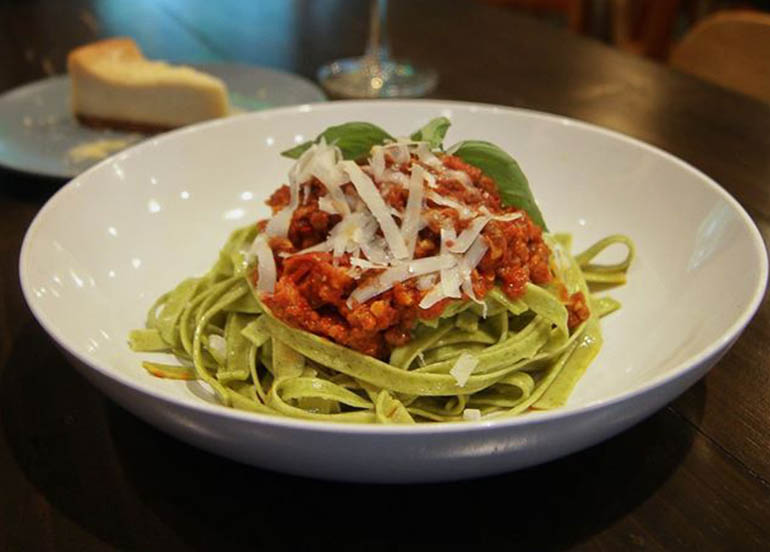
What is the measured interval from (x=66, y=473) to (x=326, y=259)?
2.00ft

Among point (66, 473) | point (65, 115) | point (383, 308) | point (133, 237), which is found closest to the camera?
point (66, 473)

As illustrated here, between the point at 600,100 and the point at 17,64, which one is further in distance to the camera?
the point at 17,64

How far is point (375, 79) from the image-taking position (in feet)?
12.2

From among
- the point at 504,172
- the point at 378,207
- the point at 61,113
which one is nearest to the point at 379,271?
the point at 378,207

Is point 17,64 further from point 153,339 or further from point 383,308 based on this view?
point 383,308

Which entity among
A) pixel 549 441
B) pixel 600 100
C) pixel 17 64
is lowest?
pixel 17 64

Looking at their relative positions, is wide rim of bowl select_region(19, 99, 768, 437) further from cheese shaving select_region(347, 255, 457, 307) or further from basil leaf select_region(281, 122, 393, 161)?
basil leaf select_region(281, 122, 393, 161)

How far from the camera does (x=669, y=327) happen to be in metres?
1.76

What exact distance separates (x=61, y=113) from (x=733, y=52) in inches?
111

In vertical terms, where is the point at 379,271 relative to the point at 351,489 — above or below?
above

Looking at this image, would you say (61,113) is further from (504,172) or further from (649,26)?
(649,26)

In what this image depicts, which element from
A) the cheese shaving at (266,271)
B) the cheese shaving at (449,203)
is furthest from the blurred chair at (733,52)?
the cheese shaving at (266,271)

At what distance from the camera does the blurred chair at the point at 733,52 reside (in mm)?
3635

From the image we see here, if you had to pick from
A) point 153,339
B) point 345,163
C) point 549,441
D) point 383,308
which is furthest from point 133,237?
point 549,441
